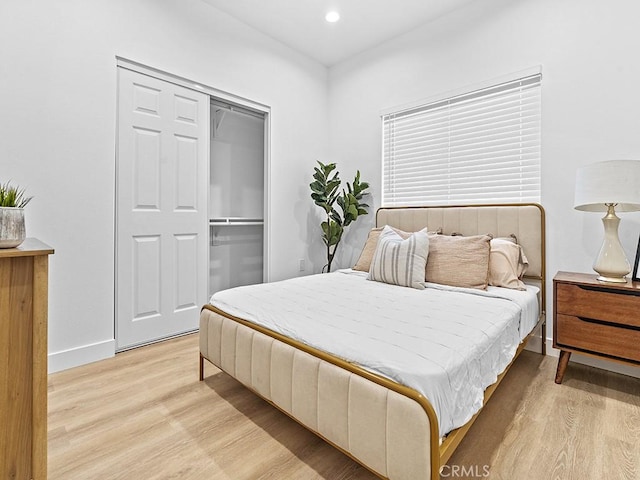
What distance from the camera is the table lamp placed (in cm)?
192

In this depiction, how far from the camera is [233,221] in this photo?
3.76m

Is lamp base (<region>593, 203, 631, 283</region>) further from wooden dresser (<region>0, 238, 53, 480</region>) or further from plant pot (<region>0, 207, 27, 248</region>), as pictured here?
plant pot (<region>0, 207, 27, 248</region>)

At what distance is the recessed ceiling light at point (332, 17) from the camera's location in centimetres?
310

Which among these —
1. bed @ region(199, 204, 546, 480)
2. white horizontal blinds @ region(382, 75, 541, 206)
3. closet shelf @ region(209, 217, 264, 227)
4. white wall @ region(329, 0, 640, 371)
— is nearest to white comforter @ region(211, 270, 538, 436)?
bed @ region(199, 204, 546, 480)

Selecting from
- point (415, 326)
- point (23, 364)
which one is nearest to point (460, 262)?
point (415, 326)

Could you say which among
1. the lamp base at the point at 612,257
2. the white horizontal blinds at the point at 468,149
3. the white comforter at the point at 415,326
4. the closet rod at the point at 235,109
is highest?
the closet rod at the point at 235,109

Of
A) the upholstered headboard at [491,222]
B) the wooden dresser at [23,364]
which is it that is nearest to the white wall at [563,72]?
the upholstered headboard at [491,222]

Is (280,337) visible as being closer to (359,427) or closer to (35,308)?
(359,427)

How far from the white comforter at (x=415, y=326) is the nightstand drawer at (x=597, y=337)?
186mm

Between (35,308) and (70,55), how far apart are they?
6.69 ft

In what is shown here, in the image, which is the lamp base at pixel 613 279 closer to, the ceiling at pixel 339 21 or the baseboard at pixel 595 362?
the baseboard at pixel 595 362

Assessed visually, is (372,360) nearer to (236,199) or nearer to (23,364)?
(23,364)

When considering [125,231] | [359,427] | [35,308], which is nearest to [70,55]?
[125,231]

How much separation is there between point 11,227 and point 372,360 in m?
1.30
